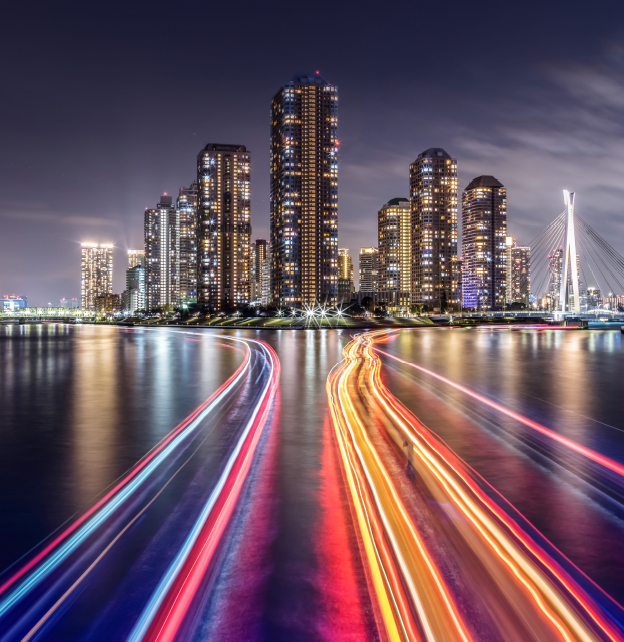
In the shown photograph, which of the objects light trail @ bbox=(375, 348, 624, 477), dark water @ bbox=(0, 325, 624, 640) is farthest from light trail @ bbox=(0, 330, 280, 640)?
light trail @ bbox=(375, 348, 624, 477)

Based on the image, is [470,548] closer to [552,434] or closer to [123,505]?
[123,505]

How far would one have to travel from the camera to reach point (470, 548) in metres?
5.48

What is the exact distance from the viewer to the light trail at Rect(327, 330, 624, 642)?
164 inches

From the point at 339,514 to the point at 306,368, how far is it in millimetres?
16687

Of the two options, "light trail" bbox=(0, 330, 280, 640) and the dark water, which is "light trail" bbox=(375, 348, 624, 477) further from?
"light trail" bbox=(0, 330, 280, 640)

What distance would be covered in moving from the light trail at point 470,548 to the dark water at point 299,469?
1.09 feet

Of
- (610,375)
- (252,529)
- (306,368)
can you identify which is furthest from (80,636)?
(610,375)

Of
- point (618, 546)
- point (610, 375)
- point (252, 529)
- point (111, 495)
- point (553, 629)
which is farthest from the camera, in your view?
point (610, 375)

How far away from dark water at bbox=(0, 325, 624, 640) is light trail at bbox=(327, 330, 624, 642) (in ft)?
1.09

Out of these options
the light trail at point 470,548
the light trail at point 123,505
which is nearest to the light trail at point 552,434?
the light trail at point 470,548

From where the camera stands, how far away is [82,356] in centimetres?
3111

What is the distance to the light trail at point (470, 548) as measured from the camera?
4172 mm

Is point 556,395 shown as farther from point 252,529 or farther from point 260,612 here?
point 260,612

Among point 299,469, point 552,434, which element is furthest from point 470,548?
point 552,434
